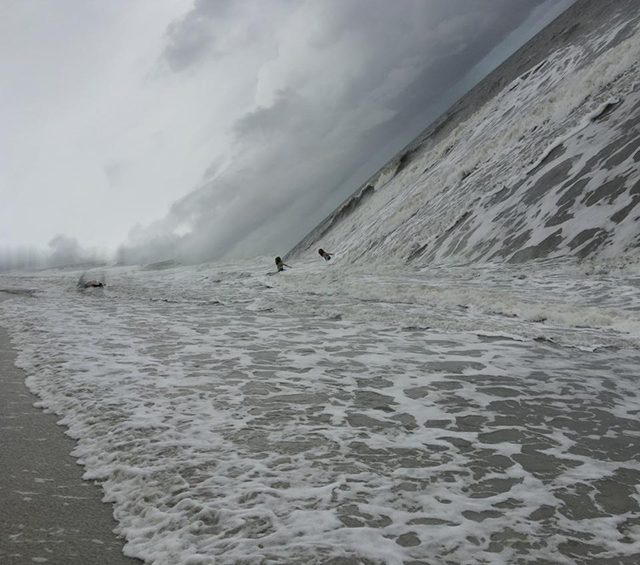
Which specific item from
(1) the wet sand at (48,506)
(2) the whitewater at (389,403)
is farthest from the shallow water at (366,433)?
(1) the wet sand at (48,506)

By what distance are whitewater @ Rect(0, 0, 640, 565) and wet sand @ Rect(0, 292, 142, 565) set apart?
0.12 metres

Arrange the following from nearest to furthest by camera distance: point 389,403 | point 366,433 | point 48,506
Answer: point 48,506 → point 366,433 → point 389,403

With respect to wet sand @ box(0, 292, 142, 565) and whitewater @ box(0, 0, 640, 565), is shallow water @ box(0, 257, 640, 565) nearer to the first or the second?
whitewater @ box(0, 0, 640, 565)

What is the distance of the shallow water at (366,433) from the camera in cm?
265

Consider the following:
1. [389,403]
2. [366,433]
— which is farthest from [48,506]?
[389,403]

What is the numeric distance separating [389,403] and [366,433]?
924 mm

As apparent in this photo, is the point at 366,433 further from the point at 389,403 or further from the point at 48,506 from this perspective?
the point at 48,506

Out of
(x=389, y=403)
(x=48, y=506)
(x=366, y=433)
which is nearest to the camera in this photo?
(x=48, y=506)

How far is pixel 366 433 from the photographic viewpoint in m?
4.22

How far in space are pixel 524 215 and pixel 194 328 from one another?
12.9m

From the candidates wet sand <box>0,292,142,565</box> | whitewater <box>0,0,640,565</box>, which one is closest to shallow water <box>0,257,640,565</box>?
whitewater <box>0,0,640,565</box>

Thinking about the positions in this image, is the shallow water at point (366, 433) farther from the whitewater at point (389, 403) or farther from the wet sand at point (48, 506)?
the wet sand at point (48, 506)

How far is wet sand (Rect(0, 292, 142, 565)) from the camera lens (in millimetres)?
2469

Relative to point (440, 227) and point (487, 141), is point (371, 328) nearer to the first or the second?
point (440, 227)
